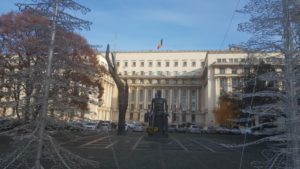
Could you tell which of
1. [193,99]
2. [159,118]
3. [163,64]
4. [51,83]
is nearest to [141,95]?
[163,64]

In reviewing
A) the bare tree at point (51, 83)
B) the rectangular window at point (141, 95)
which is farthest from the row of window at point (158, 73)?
the bare tree at point (51, 83)

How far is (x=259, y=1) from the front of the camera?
6.57 meters

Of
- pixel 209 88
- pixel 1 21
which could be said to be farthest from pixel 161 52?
pixel 1 21

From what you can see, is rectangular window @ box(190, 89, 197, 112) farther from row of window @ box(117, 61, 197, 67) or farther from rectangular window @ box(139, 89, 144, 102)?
rectangular window @ box(139, 89, 144, 102)

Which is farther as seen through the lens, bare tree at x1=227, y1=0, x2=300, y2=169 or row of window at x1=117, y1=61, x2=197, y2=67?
row of window at x1=117, y1=61, x2=197, y2=67

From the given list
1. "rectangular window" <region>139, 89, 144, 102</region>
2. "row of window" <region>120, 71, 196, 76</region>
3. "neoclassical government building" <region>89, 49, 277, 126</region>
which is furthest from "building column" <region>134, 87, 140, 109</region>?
"row of window" <region>120, 71, 196, 76</region>

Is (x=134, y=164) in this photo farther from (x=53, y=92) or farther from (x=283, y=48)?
(x=283, y=48)

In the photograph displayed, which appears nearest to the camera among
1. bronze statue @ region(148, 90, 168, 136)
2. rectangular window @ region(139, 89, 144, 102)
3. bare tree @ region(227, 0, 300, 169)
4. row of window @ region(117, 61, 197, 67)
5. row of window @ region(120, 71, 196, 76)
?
bare tree @ region(227, 0, 300, 169)

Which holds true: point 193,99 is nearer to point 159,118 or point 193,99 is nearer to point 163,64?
point 163,64

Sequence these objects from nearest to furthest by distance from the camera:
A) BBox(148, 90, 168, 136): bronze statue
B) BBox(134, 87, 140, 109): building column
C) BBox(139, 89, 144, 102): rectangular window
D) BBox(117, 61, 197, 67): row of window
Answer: BBox(148, 90, 168, 136): bronze statue
BBox(134, 87, 140, 109): building column
BBox(117, 61, 197, 67): row of window
BBox(139, 89, 144, 102): rectangular window

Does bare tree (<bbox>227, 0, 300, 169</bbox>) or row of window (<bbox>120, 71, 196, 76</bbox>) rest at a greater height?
row of window (<bbox>120, 71, 196, 76</bbox>)

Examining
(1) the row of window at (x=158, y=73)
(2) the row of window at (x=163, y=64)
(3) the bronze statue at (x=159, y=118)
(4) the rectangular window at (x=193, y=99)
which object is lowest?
(3) the bronze statue at (x=159, y=118)

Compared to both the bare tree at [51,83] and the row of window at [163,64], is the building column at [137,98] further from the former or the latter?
the bare tree at [51,83]

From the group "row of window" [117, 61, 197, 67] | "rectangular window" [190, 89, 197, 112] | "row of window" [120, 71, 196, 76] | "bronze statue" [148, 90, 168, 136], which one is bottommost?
"bronze statue" [148, 90, 168, 136]
